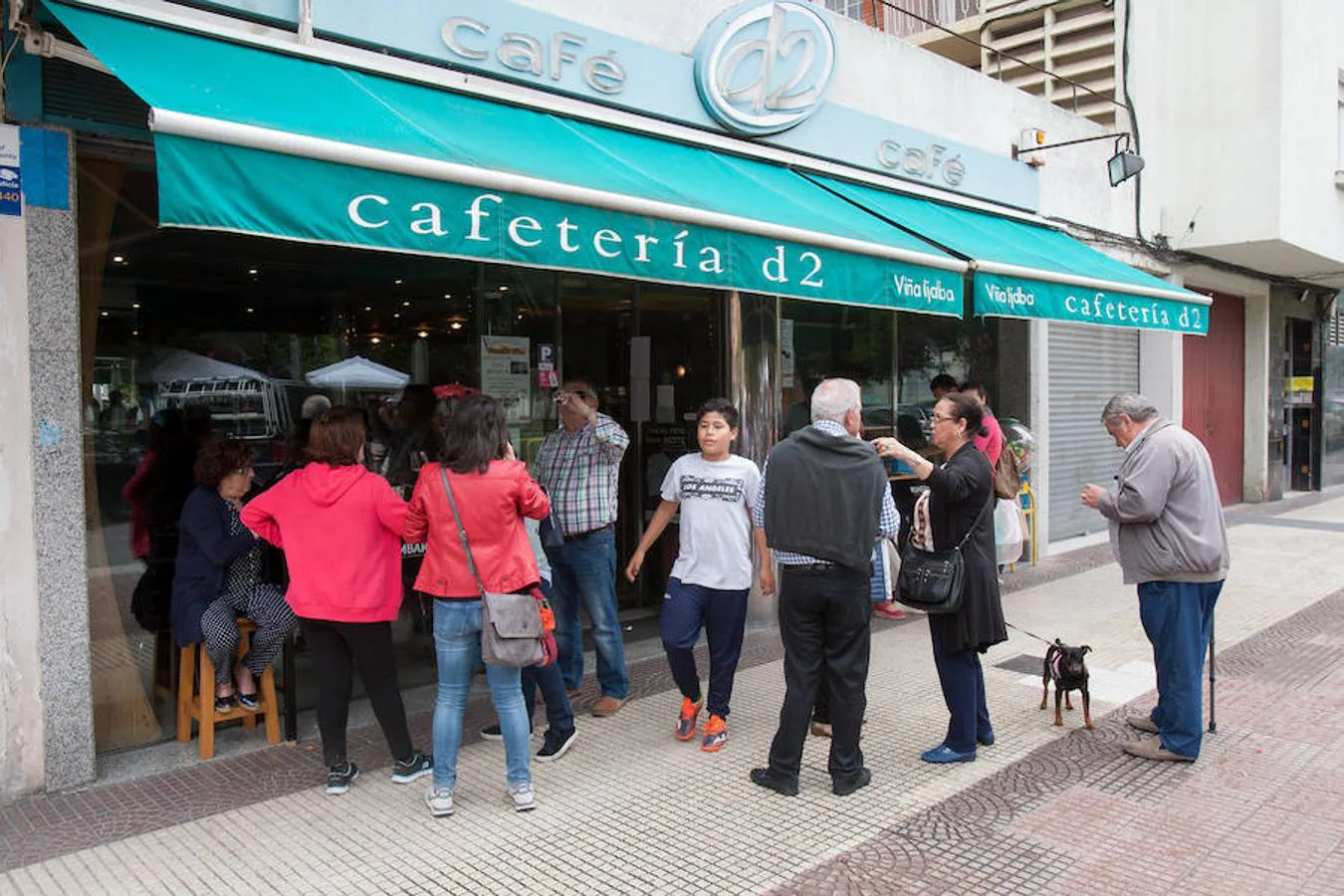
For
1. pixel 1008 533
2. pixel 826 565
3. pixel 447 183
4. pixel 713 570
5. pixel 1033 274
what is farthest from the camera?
pixel 1008 533

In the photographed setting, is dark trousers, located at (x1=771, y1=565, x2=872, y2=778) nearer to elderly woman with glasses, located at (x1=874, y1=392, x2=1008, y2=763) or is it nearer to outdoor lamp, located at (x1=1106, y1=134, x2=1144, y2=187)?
elderly woman with glasses, located at (x1=874, y1=392, x2=1008, y2=763)

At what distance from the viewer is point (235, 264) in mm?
5848

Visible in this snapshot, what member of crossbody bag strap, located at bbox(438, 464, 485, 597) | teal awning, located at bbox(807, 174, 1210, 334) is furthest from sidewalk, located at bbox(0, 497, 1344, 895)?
teal awning, located at bbox(807, 174, 1210, 334)

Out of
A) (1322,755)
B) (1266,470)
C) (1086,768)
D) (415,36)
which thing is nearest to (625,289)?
(415,36)

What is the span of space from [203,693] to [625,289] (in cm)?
425

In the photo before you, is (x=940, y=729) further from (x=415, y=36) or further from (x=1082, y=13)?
(x=1082, y=13)

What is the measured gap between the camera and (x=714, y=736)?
4801mm

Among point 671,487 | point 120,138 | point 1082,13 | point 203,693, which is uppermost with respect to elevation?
point 1082,13

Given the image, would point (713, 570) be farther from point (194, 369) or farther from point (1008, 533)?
point (1008, 533)

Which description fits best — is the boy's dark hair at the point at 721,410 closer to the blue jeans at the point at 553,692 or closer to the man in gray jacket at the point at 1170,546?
the blue jeans at the point at 553,692

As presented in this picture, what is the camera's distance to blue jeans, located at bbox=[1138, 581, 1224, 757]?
4.56m

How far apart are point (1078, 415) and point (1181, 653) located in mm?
7499

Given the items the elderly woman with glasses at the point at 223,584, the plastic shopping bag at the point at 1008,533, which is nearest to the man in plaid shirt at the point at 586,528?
the elderly woman with glasses at the point at 223,584

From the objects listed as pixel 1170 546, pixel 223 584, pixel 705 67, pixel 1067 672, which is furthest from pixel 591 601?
pixel 705 67
